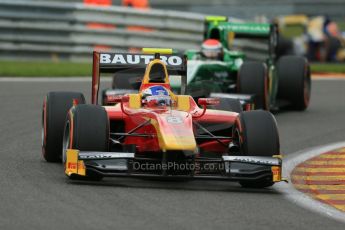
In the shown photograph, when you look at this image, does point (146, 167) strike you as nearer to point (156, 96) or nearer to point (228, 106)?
point (156, 96)

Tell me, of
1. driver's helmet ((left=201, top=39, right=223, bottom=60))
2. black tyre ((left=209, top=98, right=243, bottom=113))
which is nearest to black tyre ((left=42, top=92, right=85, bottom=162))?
black tyre ((left=209, top=98, right=243, bottom=113))

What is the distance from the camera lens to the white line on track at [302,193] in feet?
29.4

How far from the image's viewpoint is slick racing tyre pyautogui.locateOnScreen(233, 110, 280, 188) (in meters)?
10.1

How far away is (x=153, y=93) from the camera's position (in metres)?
10.8

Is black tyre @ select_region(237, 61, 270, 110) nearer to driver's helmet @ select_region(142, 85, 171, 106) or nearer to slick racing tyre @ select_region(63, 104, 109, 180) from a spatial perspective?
driver's helmet @ select_region(142, 85, 171, 106)

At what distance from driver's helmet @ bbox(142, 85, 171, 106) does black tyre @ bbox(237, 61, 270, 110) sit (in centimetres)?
535

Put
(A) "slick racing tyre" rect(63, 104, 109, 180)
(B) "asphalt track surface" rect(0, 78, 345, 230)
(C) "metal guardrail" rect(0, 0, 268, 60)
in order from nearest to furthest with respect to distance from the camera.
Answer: (B) "asphalt track surface" rect(0, 78, 345, 230), (A) "slick racing tyre" rect(63, 104, 109, 180), (C) "metal guardrail" rect(0, 0, 268, 60)

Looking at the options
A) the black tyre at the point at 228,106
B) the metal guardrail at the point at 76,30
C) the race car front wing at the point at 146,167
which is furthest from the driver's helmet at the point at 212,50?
the race car front wing at the point at 146,167

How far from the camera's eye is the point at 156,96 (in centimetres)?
1075

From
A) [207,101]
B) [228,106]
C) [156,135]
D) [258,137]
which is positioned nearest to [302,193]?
[258,137]

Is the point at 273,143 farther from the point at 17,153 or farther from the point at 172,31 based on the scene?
the point at 172,31

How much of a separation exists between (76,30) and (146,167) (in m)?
14.2

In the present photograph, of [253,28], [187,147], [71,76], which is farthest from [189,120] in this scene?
[71,76]

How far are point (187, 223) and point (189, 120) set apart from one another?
86.8 inches
